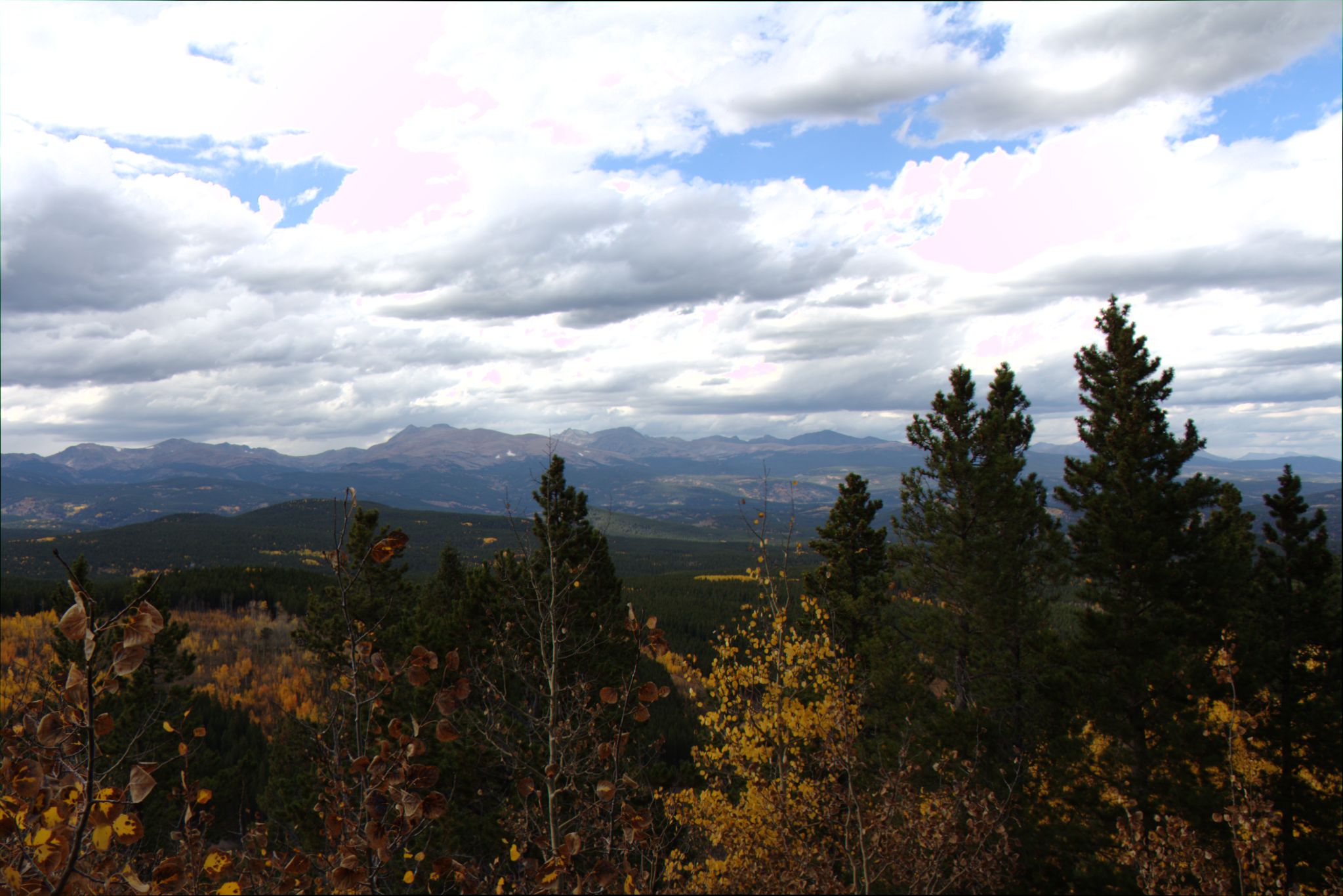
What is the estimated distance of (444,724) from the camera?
396 centimetres

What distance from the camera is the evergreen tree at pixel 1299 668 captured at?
67.5 ft

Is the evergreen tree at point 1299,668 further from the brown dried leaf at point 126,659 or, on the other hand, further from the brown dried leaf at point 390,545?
the brown dried leaf at point 126,659

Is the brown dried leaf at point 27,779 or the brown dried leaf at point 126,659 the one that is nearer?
the brown dried leaf at point 126,659

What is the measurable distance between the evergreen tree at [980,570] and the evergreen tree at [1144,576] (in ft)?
4.79

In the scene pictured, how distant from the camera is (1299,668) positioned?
Result: 2214 cm

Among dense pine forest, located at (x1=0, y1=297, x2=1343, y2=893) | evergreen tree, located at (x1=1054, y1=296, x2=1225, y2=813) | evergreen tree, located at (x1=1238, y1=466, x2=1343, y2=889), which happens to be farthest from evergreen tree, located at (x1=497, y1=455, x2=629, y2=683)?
evergreen tree, located at (x1=1238, y1=466, x2=1343, y2=889)

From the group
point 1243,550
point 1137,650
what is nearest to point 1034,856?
point 1137,650

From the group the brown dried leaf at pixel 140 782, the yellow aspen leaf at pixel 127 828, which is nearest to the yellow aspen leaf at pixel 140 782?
the brown dried leaf at pixel 140 782

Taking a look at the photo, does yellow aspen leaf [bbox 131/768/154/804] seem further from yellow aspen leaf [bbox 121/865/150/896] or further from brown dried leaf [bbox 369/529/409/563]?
brown dried leaf [bbox 369/529/409/563]

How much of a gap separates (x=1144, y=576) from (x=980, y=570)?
420 cm

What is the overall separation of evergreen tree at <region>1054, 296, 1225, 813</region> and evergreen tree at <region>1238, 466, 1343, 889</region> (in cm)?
313

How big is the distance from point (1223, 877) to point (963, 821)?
5.21 meters

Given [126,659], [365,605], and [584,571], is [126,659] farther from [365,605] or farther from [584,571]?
[365,605]

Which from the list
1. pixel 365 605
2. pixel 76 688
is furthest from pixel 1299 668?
pixel 365 605
